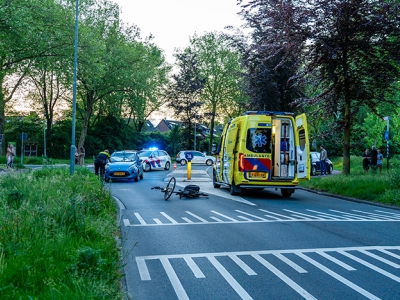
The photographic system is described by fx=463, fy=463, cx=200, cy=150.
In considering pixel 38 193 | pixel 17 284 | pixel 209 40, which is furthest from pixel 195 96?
pixel 17 284

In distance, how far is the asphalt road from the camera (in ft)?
16.5

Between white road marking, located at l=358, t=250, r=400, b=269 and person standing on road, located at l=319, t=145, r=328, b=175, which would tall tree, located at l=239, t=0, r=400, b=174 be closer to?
person standing on road, located at l=319, t=145, r=328, b=175

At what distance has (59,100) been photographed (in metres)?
51.3

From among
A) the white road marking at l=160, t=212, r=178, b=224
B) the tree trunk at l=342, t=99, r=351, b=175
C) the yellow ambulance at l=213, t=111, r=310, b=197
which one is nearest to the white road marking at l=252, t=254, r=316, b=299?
the white road marking at l=160, t=212, r=178, b=224

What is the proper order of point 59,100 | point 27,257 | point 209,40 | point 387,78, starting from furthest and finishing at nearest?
point 209,40 → point 59,100 → point 387,78 → point 27,257

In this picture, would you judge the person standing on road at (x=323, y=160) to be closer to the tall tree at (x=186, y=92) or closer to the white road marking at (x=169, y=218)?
the white road marking at (x=169, y=218)

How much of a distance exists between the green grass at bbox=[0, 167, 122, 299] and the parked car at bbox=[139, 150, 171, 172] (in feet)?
85.5

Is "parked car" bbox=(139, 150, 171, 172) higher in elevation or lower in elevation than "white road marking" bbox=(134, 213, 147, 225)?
higher

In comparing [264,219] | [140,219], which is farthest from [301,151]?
[140,219]

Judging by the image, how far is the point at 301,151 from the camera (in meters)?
15.1

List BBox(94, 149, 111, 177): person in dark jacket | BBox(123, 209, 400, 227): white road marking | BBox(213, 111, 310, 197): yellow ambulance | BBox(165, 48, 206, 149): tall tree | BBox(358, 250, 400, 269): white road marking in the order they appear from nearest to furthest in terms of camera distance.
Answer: BBox(358, 250, 400, 269): white road marking < BBox(123, 209, 400, 227): white road marking < BBox(213, 111, 310, 197): yellow ambulance < BBox(94, 149, 111, 177): person in dark jacket < BBox(165, 48, 206, 149): tall tree

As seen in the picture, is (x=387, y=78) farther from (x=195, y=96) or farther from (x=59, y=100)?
(x=195, y=96)

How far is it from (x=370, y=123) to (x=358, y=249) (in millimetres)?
42020

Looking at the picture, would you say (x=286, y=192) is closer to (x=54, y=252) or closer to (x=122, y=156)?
(x=122, y=156)
